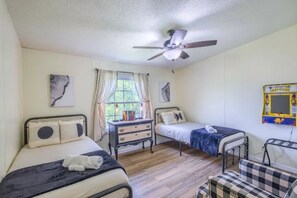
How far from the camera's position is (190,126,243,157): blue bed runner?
9.09ft

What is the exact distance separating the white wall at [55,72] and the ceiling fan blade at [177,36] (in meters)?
1.80

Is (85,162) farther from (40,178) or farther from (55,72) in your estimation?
(55,72)

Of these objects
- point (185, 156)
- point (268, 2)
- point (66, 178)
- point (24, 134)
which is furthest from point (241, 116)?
point (24, 134)

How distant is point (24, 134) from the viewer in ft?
8.43

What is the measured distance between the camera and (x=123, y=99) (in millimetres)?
3770

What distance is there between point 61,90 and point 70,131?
0.85 m

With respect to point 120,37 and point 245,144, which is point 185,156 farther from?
point 120,37

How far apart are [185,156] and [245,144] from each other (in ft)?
4.17

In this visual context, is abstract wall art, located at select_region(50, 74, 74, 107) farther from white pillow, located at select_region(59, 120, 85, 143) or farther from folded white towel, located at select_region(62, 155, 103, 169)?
folded white towel, located at select_region(62, 155, 103, 169)

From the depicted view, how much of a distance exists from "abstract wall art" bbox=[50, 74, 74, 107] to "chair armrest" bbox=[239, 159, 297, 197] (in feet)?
10.1

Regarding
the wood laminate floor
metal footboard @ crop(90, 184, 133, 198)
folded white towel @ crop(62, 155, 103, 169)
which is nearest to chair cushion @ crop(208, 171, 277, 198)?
metal footboard @ crop(90, 184, 133, 198)

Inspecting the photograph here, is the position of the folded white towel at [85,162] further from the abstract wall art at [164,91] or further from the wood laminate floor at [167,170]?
the abstract wall art at [164,91]

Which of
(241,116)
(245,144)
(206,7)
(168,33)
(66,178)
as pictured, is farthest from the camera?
(241,116)

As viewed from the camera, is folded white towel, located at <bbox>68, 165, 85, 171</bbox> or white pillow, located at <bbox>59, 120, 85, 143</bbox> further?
white pillow, located at <bbox>59, 120, 85, 143</bbox>
